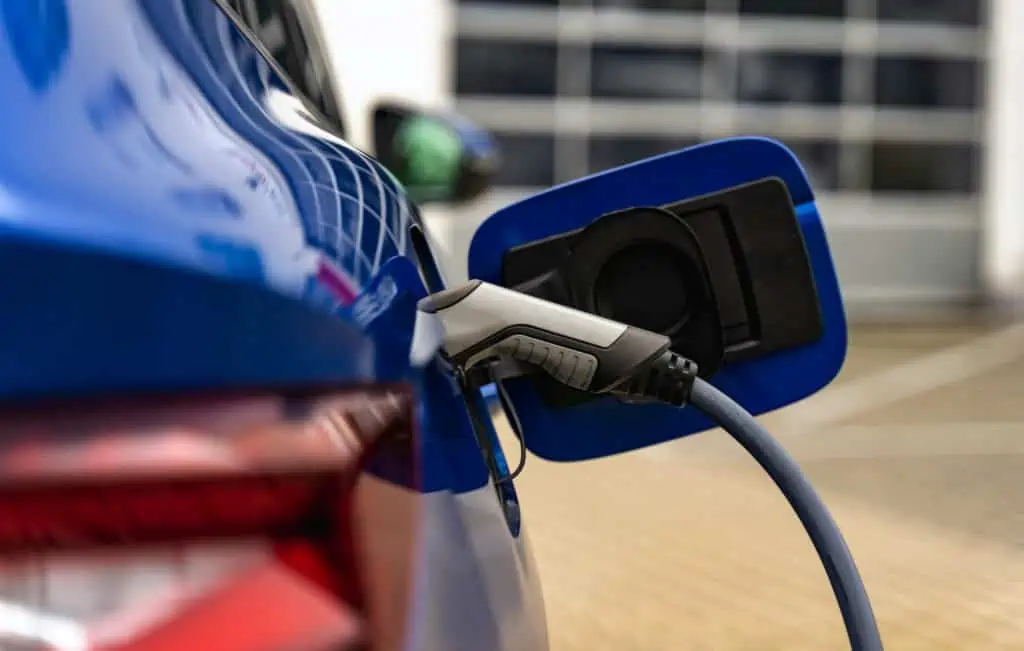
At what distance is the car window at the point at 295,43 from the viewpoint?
81 centimetres

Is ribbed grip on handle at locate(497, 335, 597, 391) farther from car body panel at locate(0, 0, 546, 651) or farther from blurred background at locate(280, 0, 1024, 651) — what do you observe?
blurred background at locate(280, 0, 1024, 651)

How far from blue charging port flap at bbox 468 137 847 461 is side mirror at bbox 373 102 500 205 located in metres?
0.82

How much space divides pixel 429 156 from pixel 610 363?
977mm

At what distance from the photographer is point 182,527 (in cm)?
38

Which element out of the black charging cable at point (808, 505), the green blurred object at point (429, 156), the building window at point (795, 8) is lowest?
the black charging cable at point (808, 505)

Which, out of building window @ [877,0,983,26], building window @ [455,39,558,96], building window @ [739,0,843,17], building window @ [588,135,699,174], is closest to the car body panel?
building window @ [455,39,558,96]

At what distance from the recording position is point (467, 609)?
0.49 metres

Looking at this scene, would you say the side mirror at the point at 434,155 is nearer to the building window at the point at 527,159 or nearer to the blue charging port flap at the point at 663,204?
the blue charging port flap at the point at 663,204

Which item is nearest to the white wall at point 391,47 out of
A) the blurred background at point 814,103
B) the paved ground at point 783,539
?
the blurred background at point 814,103

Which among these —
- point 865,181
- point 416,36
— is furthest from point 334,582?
point 865,181

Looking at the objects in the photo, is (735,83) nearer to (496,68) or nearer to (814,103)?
(814,103)

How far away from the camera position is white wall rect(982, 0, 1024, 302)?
980 cm

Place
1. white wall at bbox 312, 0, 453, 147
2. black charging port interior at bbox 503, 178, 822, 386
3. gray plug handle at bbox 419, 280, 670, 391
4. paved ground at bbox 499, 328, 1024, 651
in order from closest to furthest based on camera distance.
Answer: gray plug handle at bbox 419, 280, 670, 391 < black charging port interior at bbox 503, 178, 822, 386 < paved ground at bbox 499, 328, 1024, 651 < white wall at bbox 312, 0, 453, 147

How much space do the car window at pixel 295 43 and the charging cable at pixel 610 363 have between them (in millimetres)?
231
